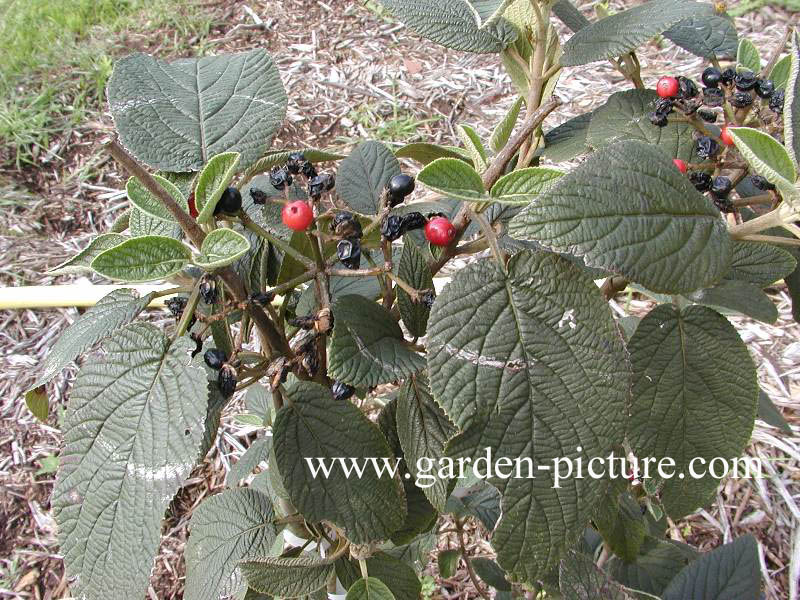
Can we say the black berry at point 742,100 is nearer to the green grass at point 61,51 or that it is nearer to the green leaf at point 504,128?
the green leaf at point 504,128

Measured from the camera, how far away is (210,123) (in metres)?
1.09

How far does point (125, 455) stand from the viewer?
859 millimetres

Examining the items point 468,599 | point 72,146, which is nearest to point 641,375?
point 468,599

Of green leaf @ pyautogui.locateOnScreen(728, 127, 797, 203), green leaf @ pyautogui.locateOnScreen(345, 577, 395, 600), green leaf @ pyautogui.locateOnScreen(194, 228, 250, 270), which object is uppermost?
green leaf @ pyautogui.locateOnScreen(728, 127, 797, 203)

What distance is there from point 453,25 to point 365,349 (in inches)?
23.6

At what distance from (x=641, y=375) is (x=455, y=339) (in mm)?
346

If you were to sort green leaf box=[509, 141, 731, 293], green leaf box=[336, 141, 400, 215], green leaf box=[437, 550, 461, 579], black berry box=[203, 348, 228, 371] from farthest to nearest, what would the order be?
green leaf box=[437, 550, 461, 579], green leaf box=[336, 141, 400, 215], black berry box=[203, 348, 228, 371], green leaf box=[509, 141, 731, 293]

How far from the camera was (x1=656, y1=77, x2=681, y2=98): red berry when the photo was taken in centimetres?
109

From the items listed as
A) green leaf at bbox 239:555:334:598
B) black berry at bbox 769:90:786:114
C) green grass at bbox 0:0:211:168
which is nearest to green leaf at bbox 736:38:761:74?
black berry at bbox 769:90:786:114

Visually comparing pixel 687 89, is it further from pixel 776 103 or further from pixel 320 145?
pixel 320 145

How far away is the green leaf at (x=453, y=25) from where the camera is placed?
1148 millimetres

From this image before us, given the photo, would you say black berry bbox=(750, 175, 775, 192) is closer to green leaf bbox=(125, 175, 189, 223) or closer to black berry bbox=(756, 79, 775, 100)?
black berry bbox=(756, 79, 775, 100)

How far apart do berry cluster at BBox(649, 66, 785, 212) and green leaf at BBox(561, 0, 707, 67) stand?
0.08 meters

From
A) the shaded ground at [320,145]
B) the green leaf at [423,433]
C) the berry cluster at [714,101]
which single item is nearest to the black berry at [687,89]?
the berry cluster at [714,101]
